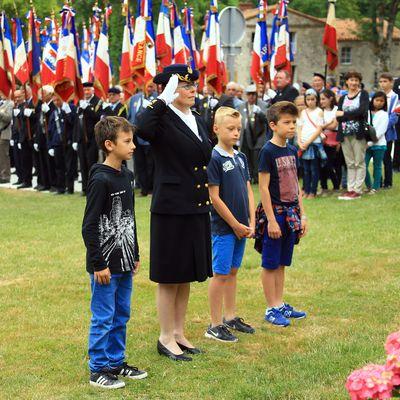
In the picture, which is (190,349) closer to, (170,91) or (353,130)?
(170,91)

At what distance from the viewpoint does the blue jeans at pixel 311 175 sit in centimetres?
1361

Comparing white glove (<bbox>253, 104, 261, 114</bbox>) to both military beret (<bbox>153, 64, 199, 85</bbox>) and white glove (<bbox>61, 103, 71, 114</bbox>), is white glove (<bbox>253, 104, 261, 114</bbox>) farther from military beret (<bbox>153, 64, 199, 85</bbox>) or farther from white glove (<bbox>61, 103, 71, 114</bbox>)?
military beret (<bbox>153, 64, 199, 85</bbox>)

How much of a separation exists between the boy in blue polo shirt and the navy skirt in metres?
0.52

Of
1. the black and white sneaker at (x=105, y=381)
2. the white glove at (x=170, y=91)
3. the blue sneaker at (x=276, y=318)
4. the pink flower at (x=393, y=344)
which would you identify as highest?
the white glove at (x=170, y=91)

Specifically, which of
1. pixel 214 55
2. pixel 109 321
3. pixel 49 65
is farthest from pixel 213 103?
pixel 109 321

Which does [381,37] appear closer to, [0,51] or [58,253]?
[0,51]

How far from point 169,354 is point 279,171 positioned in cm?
185

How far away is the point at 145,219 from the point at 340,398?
24.6 ft

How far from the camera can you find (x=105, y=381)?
202 inches

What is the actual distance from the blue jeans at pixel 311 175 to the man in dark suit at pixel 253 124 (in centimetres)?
219

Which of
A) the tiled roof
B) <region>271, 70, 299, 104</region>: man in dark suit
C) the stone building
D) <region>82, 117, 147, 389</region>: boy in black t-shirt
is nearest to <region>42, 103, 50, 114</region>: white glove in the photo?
<region>271, 70, 299, 104</region>: man in dark suit

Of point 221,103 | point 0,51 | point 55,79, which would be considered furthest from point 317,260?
point 0,51

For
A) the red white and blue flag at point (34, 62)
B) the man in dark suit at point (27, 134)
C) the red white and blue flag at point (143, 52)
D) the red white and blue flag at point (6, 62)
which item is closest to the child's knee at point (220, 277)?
the red white and blue flag at point (143, 52)

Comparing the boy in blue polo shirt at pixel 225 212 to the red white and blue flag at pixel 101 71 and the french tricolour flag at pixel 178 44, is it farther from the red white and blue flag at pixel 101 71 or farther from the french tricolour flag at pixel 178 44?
the french tricolour flag at pixel 178 44
